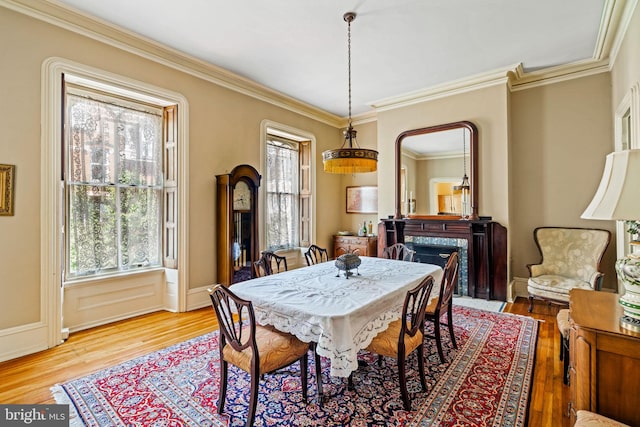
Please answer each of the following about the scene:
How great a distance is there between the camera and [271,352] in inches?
75.0

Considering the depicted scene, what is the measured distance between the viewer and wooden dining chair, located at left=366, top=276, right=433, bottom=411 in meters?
1.99

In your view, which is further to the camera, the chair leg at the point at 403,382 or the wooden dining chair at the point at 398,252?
the wooden dining chair at the point at 398,252

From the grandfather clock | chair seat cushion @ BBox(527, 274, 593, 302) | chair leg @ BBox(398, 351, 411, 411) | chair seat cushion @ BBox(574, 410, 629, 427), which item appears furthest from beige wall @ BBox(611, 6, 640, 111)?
the grandfather clock

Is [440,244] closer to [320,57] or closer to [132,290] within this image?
[320,57]

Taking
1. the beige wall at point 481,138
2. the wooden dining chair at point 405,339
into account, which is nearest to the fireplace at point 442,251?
the beige wall at point 481,138

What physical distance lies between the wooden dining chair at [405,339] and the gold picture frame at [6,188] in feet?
10.6

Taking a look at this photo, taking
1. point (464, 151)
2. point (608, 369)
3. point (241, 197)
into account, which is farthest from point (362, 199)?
point (608, 369)

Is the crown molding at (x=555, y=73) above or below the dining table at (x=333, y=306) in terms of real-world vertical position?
above

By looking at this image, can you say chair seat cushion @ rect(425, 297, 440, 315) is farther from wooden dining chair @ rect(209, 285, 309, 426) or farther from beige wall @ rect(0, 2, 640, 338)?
beige wall @ rect(0, 2, 640, 338)

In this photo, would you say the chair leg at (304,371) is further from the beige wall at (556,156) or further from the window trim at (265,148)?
the beige wall at (556,156)

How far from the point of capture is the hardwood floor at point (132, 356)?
83.4 inches

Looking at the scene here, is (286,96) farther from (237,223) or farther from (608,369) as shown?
(608,369)

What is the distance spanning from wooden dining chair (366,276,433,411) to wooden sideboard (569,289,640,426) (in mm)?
798

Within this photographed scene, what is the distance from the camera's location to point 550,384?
2287 millimetres
